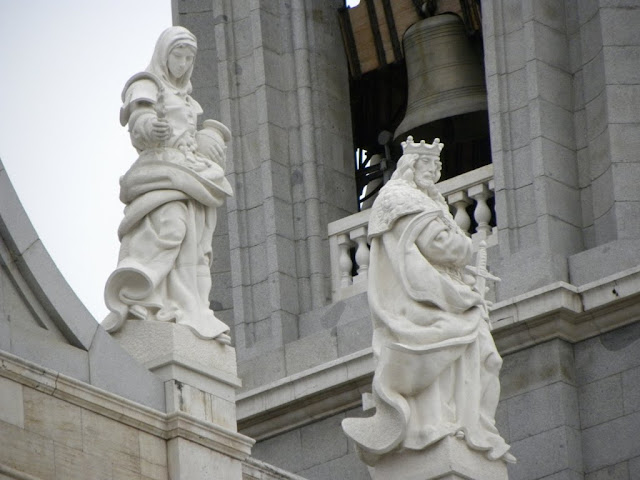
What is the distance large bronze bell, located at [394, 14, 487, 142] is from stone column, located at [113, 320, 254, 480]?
819 cm

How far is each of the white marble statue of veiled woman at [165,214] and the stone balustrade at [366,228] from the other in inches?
252

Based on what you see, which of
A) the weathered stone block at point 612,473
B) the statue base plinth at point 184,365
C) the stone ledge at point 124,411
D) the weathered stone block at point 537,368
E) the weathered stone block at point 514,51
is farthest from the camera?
the weathered stone block at point 514,51

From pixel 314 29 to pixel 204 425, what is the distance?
9.58 meters

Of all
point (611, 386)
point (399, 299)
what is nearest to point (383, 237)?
point (399, 299)

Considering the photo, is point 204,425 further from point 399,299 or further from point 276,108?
point 276,108

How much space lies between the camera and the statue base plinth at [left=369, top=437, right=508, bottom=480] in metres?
21.8

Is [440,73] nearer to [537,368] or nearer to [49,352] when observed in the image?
[537,368]

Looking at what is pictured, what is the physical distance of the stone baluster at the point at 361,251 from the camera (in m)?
28.6

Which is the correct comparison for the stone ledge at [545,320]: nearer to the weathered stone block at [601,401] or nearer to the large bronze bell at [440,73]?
the weathered stone block at [601,401]

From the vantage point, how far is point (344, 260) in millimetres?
28891

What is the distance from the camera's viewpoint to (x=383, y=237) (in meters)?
22.7

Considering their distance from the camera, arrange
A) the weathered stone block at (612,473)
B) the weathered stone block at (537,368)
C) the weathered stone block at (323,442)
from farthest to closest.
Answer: the weathered stone block at (323,442) → the weathered stone block at (537,368) → the weathered stone block at (612,473)

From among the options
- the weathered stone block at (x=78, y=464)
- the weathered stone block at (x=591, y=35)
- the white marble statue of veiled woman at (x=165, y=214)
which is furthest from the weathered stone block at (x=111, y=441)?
the weathered stone block at (x=591, y=35)

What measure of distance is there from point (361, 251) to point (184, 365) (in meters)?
7.83
